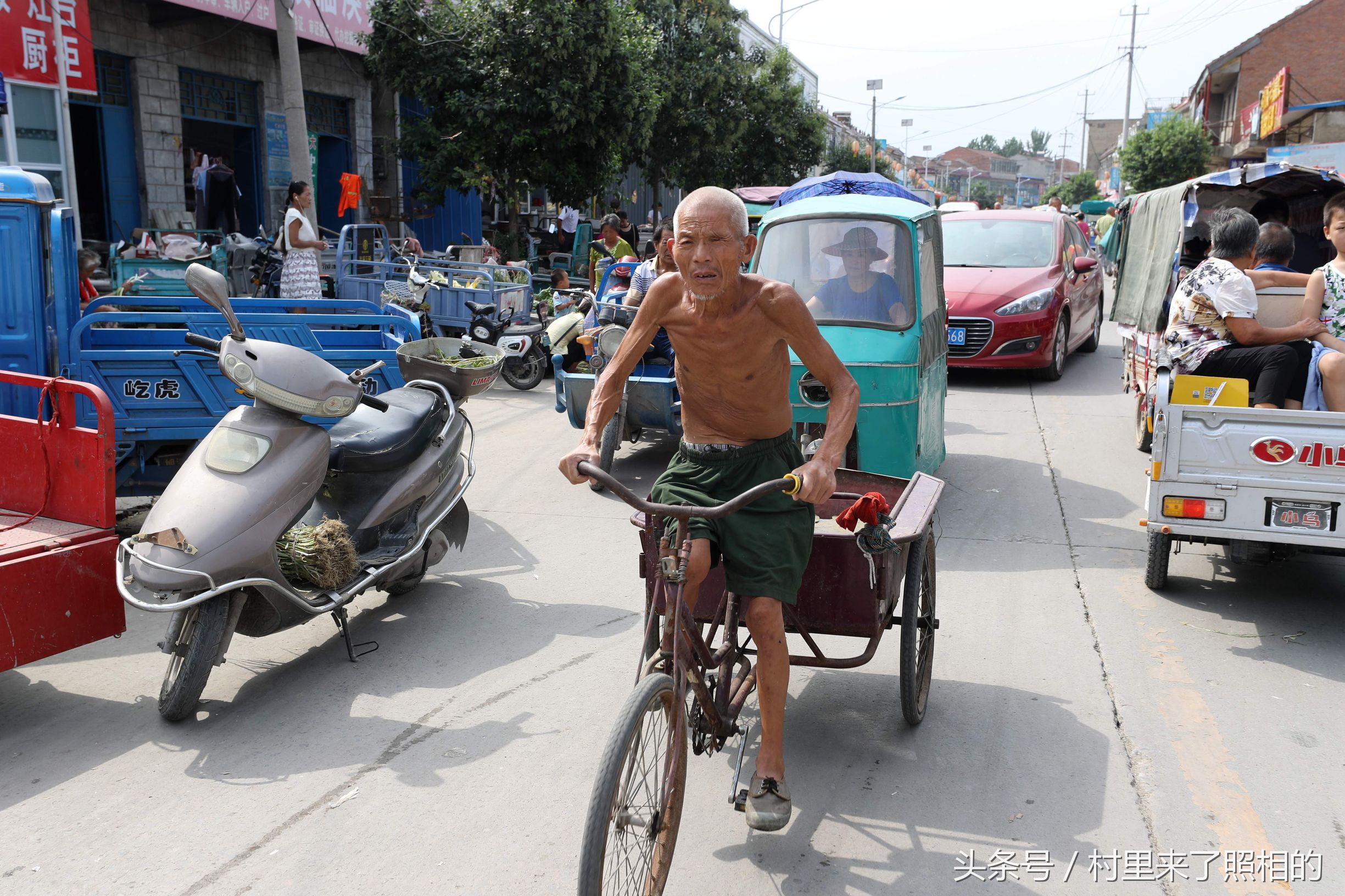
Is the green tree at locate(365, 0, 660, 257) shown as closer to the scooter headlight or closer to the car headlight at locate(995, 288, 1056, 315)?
the car headlight at locate(995, 288, 1056, 315)

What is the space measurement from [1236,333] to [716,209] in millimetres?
4085

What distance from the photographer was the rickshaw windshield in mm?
6797

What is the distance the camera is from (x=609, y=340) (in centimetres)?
773

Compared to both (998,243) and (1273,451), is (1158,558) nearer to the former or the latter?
(1273,451)

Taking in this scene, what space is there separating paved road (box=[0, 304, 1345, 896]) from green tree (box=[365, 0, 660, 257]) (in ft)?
39.8

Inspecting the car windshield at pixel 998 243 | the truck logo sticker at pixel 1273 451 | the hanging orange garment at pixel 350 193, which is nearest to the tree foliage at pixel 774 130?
the hanging orange garment at pixel 350 193

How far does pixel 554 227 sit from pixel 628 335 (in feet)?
70.5

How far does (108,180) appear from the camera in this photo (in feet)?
47.1

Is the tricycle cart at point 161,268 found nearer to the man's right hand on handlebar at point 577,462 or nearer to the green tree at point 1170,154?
the man's right hand on handlebar at point 577,462

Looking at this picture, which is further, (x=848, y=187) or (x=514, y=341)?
(x=848, y=187)

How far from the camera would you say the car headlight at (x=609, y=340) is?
7699 millimetres

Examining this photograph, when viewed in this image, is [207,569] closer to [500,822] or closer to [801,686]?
[500,822]

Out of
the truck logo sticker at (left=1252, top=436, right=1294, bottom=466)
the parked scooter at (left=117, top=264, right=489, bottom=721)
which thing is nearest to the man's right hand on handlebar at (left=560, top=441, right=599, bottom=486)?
the parked scooter at (left=117, top=264, right=489, bottom=721)

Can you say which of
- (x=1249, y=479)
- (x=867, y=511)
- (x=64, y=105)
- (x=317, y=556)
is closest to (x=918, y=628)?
(x=867, y=511)
